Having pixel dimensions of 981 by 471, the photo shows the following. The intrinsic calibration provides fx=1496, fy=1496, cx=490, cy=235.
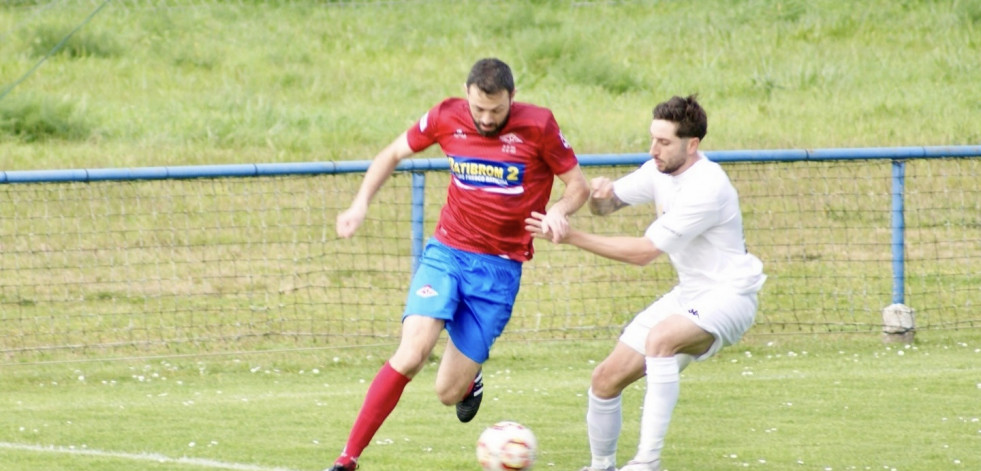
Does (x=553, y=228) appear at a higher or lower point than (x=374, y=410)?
higher

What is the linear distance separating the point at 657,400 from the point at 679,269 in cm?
67

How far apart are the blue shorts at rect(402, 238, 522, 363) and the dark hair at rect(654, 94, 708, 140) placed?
115 cm

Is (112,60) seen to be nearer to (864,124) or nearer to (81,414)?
(864,124)

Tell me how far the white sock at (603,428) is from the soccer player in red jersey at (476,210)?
69cm

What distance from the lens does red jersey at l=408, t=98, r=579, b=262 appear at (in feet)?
23.6

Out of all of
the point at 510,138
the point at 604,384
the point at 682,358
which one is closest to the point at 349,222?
the point at 510,138

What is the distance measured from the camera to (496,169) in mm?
7191

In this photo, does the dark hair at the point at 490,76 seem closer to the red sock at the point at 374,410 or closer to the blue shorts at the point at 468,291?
the blue shorts at the point at 468,291

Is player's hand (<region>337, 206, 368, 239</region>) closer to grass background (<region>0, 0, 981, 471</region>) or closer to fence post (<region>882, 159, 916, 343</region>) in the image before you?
grass background (<region>0, 0, 981, 471</region>)

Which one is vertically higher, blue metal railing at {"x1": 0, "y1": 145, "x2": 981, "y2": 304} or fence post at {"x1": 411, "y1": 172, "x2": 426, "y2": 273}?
blue metal railing at {"x1": 0, "y1": 145, "x2": 981, "y2": 304}

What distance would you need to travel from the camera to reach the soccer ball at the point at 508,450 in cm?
675

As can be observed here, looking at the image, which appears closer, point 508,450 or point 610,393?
point 508,450

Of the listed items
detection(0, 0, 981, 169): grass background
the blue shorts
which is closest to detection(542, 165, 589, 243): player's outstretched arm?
the blue shorts

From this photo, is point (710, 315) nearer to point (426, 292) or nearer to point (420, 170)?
point (426, 292)
